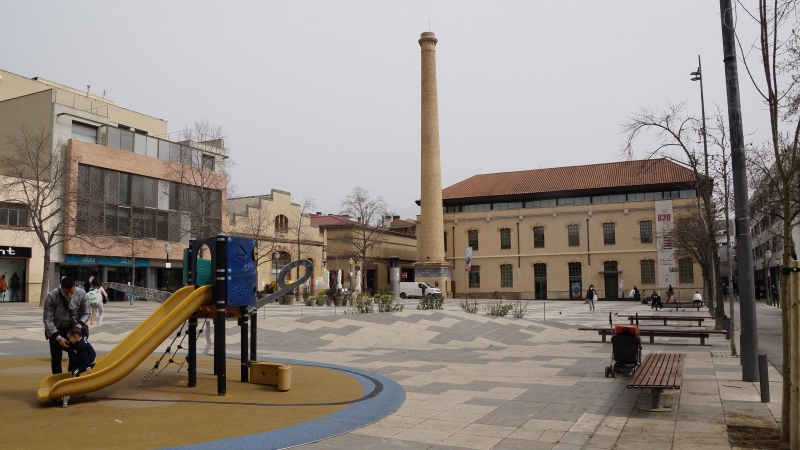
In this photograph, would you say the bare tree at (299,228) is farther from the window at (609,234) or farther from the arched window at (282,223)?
the window at (609,234)

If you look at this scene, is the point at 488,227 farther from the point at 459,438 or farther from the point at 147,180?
the point at 459,438

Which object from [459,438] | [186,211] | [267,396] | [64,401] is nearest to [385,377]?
[267,396]

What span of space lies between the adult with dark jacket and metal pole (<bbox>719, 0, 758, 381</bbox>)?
10.4m

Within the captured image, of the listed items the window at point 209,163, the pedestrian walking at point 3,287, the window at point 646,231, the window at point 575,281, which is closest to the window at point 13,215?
the pedestrian walking at point 3,287

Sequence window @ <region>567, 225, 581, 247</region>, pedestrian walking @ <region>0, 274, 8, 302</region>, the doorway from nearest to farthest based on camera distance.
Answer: pedestrian walking @ <region>0, 274, 8, 302</region>
the doorway
window @ <region>567, 225, 581, 247</region>

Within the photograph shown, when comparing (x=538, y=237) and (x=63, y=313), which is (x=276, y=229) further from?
(x=63, y=313)

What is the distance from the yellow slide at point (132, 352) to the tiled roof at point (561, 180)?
59.6 meters

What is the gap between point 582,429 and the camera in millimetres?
7578

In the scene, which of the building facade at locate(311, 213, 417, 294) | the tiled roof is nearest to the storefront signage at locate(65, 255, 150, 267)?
the building facade at locate(311, 213, 417, 294)

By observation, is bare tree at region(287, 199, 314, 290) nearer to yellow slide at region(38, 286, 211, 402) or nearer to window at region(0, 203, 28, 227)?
window at region(0, 203, 28, 227)

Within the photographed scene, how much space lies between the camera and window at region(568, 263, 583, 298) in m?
66.0

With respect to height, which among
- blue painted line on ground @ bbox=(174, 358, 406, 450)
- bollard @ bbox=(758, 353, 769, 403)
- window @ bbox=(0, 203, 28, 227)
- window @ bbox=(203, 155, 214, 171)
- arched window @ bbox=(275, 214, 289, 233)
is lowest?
blue painted line on ground @ bbox=(174, 358, 406, 450)

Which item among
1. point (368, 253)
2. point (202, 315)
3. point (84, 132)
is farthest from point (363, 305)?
point (368, 253)

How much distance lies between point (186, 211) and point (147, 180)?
3538 millimetres
